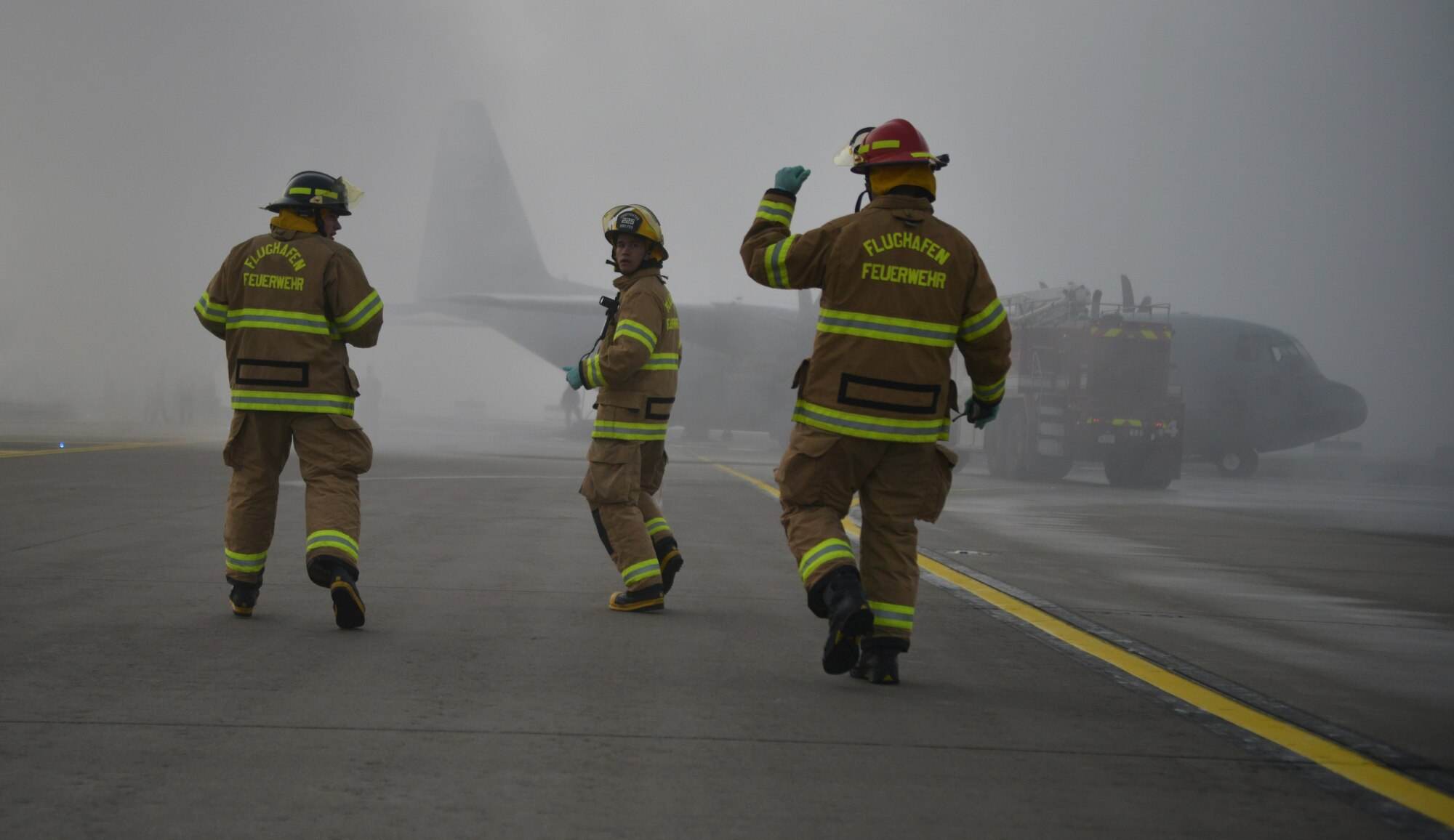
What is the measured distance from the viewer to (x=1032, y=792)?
2.80 metres

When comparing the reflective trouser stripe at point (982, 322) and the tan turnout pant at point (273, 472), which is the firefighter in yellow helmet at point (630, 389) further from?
the reflective trouser stripe at point (982, 322)

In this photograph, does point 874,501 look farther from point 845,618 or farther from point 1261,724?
point 1261,724

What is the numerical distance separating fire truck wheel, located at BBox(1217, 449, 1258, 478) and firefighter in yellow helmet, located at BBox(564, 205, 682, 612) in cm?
2239

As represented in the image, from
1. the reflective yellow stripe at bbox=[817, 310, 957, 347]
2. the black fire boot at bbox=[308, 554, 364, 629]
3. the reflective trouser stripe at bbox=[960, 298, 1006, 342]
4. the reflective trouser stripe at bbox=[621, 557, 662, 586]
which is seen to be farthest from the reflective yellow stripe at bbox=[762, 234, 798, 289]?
the black fire boot at bbox=[308, 554, 364, 629]

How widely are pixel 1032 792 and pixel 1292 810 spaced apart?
551 mm

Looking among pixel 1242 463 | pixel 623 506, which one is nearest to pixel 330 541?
pixel 623 506

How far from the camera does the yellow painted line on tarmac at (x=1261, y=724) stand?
111 inches

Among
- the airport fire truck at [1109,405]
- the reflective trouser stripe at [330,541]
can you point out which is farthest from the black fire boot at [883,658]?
the airport fire truck at [1109,405]

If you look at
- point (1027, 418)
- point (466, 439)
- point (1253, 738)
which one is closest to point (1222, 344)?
point (1027, 418)

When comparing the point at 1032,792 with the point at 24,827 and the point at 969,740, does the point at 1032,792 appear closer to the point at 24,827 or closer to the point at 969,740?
the point at 969,740

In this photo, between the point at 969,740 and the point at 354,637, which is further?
the point at 354,637

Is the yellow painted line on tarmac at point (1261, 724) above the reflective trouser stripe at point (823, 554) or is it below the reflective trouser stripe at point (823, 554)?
below

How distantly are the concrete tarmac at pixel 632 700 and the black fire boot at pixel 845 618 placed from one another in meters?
0.14

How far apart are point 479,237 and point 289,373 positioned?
3563 cm
